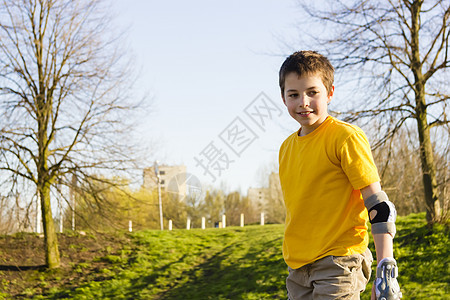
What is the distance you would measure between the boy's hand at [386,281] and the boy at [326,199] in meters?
0.05

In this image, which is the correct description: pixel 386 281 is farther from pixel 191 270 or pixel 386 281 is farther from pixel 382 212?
pixel 191 270

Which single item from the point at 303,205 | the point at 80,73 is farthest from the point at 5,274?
the point at 303,205

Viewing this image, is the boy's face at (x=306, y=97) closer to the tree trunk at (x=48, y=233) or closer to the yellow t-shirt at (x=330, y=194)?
the yellow t-shirt at (x=330, y=194)

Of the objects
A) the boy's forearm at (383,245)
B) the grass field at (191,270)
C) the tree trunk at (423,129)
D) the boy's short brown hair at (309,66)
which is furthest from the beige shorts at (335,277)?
the tree trunk at (423,129)

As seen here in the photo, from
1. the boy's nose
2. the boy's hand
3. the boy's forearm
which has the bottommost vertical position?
the boy's hand

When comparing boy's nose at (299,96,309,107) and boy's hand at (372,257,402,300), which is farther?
boy's nose at (299,96,309,107)

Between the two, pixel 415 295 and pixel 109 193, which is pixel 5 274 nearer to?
pixel 109 193

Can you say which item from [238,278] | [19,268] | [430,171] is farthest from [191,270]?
[430,171]

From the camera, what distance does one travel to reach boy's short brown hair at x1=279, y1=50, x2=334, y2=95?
89.7 inches

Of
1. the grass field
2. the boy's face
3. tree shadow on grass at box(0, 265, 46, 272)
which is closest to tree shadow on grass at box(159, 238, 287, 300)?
the grass field

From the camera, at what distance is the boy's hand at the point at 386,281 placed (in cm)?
197

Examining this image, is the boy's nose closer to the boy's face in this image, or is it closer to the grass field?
the boy's face

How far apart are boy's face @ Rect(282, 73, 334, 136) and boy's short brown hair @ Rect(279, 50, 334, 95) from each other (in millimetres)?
23

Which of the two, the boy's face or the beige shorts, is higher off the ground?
the boy's face
